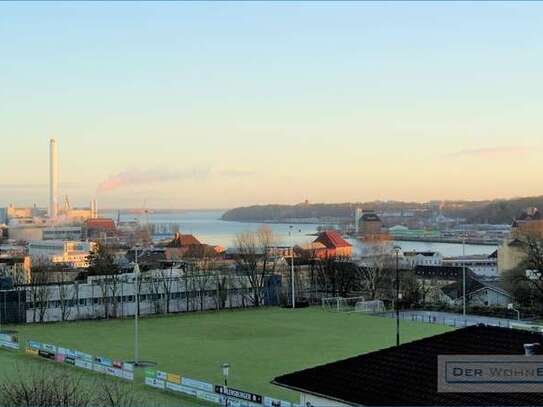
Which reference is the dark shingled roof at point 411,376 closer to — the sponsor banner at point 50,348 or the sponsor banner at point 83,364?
the sponsor banner at point 83,364

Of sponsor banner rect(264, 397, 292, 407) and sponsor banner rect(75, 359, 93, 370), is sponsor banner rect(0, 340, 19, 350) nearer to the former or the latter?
sponsor banner rect(75, 359, 93, 370)

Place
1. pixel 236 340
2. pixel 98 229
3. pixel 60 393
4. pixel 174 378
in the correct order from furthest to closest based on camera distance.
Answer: pixel 98 229 → pixel 236 340 → pixel 174 378 → pixel 60 393

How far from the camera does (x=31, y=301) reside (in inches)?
1478

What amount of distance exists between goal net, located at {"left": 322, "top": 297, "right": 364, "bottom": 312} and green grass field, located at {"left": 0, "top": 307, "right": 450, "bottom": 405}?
1.18 m

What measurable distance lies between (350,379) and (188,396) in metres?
6.80

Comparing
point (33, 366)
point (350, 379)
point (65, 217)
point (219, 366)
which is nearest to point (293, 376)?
point (350, 379)

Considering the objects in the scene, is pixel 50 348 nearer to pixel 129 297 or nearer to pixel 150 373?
pixel 150 373

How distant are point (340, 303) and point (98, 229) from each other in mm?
116172

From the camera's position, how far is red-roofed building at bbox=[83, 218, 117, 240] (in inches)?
5728

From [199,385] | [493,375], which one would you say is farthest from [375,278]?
[493,375]

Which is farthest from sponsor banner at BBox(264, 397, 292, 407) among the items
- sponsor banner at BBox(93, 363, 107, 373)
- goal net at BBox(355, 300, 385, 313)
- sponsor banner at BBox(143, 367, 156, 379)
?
goal net at BBox(355, 300, 385, 313)

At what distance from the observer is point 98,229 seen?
5974 inches

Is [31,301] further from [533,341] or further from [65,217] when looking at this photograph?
[65,217]

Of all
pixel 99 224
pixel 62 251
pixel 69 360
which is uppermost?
pixel 99 224
